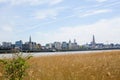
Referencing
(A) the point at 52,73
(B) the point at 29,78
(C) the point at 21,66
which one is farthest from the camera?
(A) the point at 52,73

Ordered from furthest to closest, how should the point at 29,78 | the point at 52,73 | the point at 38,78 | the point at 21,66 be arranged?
1. the point at 52,73
2. the point at 38,78
3. the point at 29,78
4. the point at 21,66

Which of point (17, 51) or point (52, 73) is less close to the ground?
point (17, 51)

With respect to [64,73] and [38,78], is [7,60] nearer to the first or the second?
[38,78]

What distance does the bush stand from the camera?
560cm

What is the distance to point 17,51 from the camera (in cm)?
575

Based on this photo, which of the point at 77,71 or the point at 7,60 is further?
the point at 77,71

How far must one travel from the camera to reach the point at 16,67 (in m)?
5.61

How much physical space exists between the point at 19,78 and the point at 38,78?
276cm

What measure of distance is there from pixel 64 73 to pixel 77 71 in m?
0.43

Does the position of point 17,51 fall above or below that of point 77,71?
above

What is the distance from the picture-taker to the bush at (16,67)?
560 cm

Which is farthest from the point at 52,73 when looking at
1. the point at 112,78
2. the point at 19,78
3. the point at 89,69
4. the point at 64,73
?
the point at 19,78

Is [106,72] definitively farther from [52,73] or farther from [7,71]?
[7,71]

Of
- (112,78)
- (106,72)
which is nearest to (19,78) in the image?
(112,78)
